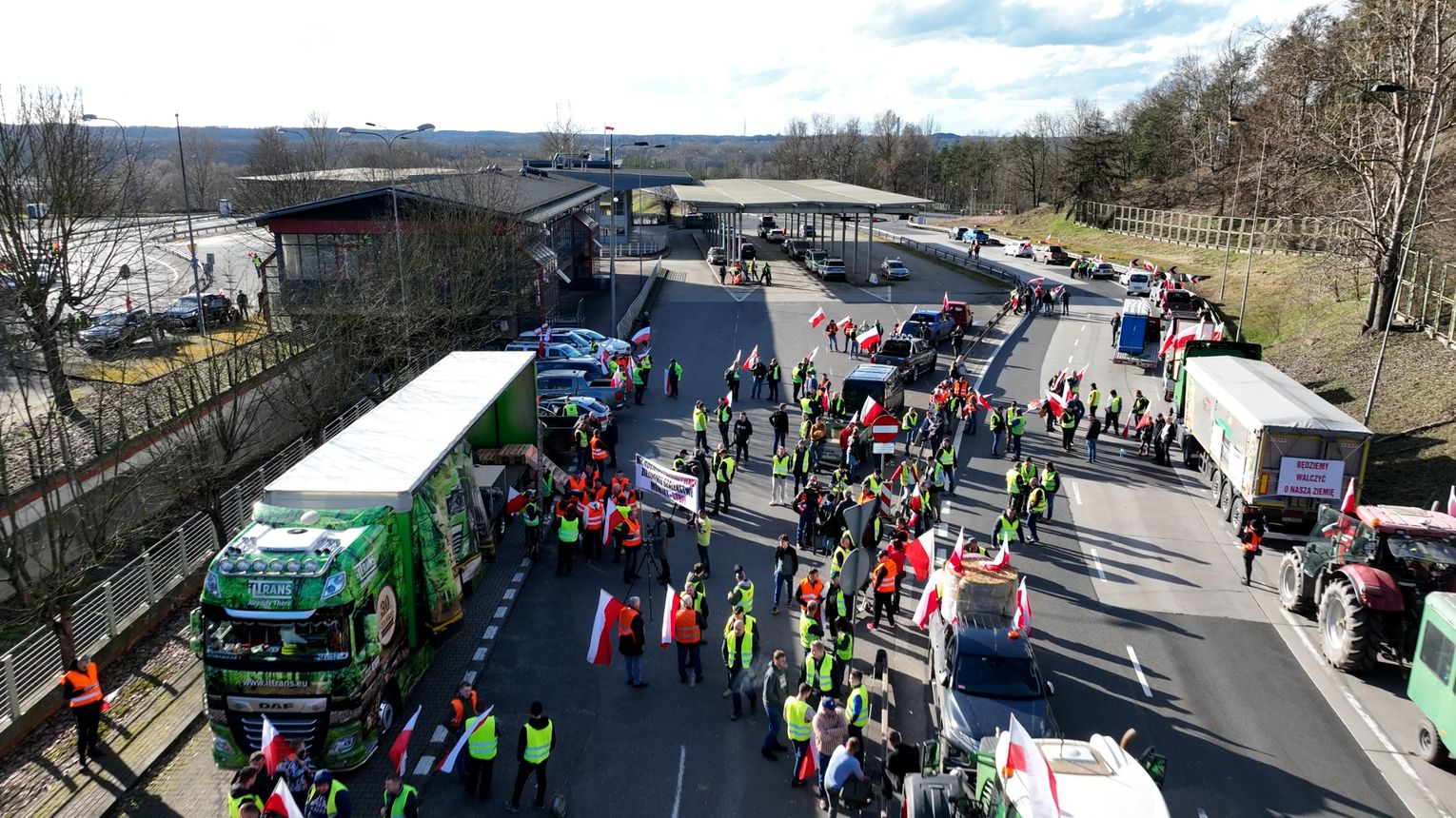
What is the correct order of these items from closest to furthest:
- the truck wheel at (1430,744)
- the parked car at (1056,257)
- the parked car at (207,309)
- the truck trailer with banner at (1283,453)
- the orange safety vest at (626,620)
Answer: the truck wheel at (1430,744)
the orange safety vest at (626,620)
the truck trailer with banner at (1283,453)
the parked car at (207,309)
the parked car at (1056,257)

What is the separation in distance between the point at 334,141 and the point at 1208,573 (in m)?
82.9

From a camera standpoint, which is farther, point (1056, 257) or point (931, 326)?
point (1056, 257)

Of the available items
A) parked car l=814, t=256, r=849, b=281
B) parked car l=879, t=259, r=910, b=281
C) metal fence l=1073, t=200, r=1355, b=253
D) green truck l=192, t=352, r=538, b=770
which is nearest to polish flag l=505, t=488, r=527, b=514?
green truck l=192, t=352, r=538, b=770

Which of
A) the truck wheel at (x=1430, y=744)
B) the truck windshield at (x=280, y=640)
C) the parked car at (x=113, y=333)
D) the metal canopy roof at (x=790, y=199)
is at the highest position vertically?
the metal canopy roof at (x=790, y=199)

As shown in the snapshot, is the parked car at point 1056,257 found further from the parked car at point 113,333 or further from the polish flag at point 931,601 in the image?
the polish flag at point 931,601

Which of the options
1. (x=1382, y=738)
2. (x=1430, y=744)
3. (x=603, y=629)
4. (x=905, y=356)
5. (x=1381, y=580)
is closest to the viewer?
(x=1430, y=744)

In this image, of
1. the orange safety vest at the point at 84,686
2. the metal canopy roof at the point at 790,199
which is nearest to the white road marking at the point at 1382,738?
the orange safety vest at the point at 84,686

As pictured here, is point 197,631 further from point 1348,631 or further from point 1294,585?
point 1294,585

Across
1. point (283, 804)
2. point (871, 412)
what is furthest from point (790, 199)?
point (283, 804)

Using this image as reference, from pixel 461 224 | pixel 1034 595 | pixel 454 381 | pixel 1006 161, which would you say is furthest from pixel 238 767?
pixel 1006 161

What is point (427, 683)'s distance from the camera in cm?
1427

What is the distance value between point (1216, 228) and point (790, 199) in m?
31.0

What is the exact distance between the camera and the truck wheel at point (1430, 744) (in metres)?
12.4

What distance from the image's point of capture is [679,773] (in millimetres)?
12156
